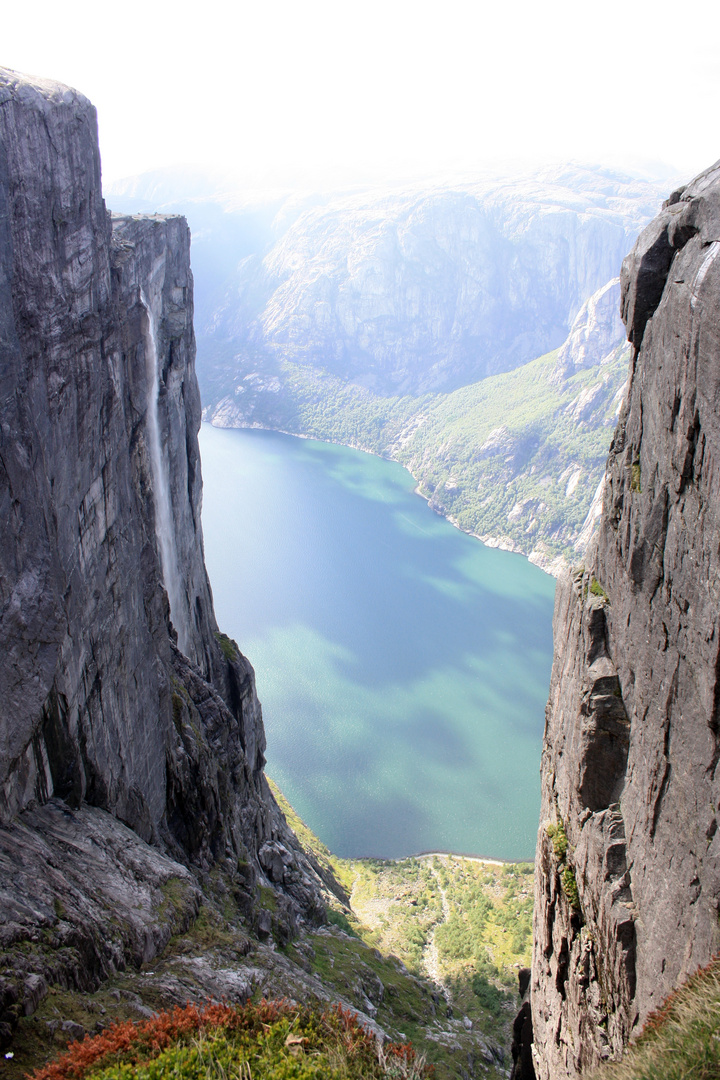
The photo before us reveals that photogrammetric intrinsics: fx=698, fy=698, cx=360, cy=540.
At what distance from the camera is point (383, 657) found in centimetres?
7025

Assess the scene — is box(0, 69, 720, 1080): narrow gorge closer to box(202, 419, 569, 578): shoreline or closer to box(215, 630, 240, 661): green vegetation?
box(215, 630, 240, 661): green vegetation

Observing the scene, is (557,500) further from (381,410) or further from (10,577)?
(10,577)

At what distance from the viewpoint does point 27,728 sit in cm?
1212

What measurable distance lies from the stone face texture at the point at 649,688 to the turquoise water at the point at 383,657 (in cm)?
3509

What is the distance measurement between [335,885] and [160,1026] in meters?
31.1

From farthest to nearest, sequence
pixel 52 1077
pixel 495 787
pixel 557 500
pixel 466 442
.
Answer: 1. pixel 466 442
2. pixel 557 500
3. pixel 495 787
4. pixel 52 1077

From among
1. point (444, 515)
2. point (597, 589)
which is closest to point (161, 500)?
point (597, 589)

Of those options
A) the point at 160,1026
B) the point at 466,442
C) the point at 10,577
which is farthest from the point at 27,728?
the point at 466,442

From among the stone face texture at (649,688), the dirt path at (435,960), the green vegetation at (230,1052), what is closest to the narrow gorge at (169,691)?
the stone face texture at (649,688)

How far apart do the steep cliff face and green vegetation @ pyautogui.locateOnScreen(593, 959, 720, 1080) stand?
26.4ft

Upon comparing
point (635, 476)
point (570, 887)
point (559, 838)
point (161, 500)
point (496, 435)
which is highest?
point (635, 476)

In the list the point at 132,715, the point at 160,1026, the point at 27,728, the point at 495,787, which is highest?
the point at 27,728

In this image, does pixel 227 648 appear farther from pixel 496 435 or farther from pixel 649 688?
pixel 496 435

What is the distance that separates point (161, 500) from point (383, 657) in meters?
47.6
